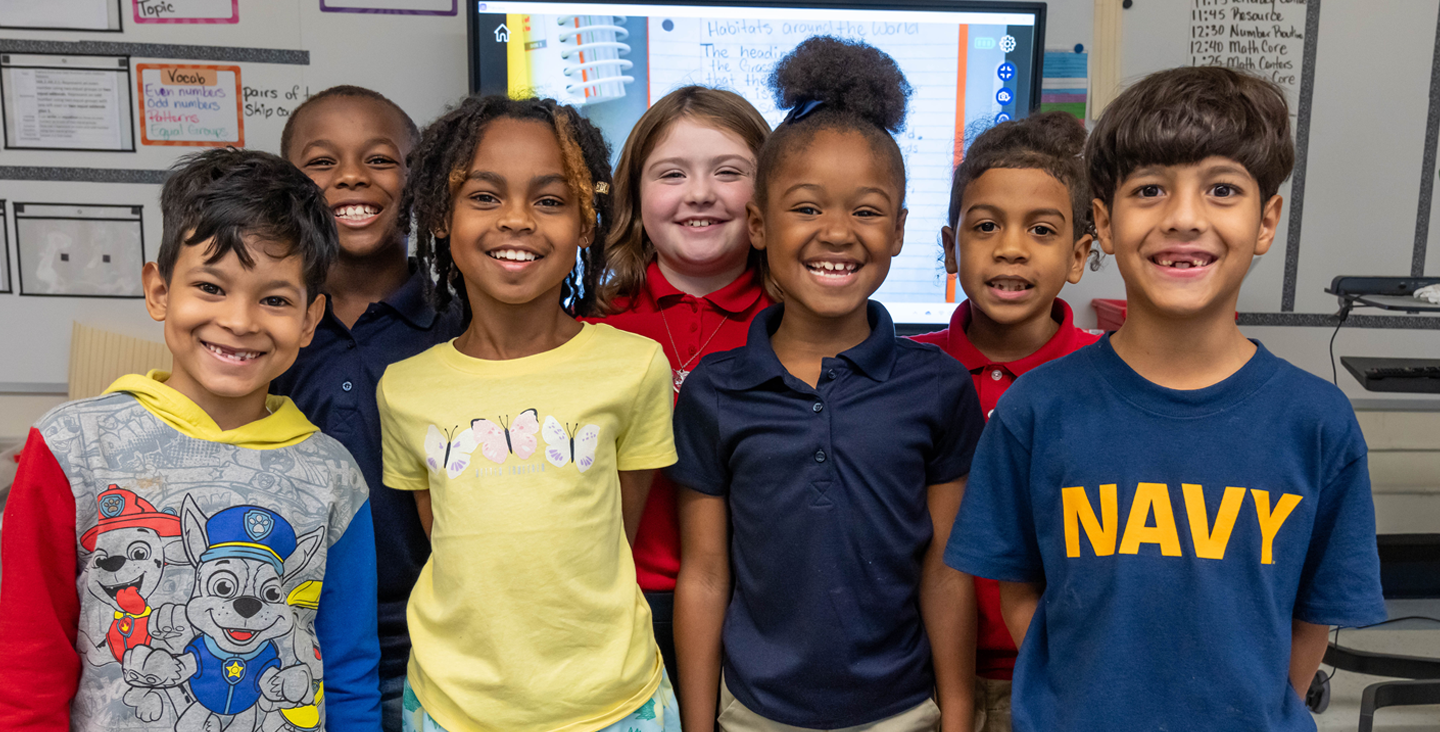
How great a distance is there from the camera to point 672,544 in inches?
51.1

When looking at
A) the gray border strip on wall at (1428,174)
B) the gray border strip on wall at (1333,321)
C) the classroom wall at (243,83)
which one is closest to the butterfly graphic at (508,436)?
the classroom wall at (243,83)

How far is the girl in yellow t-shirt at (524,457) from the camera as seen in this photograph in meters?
1.05

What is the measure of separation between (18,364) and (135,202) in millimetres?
574

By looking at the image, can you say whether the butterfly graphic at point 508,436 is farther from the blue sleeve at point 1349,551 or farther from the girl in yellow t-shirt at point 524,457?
the blue sleeve at point 1349,551

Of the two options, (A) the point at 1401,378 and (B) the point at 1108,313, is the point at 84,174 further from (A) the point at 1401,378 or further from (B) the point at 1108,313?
(A) the point at 1401,378

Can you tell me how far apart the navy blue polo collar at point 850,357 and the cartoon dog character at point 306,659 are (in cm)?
58

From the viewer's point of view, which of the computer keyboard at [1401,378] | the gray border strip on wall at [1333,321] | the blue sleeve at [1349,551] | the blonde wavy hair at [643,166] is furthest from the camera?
the gray border strip on wall at [1333,321]

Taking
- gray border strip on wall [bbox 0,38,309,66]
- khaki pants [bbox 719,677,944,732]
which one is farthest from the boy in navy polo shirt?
gray border strip on wall [bbox 0,38,309,66]

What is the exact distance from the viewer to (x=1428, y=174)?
2570 millimetres

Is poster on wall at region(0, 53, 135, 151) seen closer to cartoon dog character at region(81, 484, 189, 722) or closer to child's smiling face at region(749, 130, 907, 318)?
cartoon dog character at region(81, 484, 189, 722)

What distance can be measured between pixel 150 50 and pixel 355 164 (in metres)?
1.44

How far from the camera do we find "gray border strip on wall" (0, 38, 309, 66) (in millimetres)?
2328

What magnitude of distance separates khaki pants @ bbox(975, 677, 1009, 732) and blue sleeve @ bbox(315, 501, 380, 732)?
32.8 inches

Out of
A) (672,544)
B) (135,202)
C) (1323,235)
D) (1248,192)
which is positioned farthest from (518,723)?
(1323,235)
